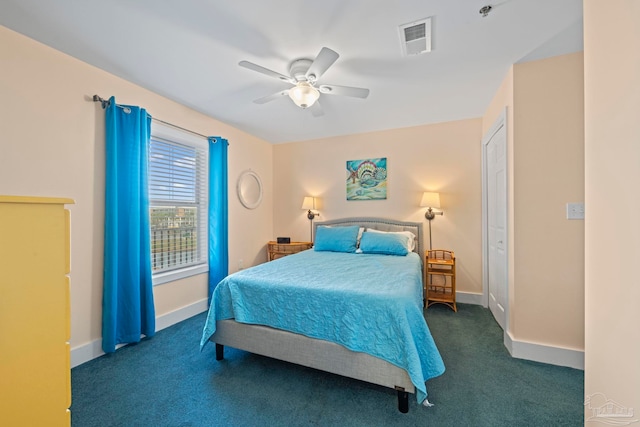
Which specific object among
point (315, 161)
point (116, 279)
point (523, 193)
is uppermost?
point (315, 161)

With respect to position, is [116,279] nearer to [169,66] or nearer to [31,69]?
[31,69]

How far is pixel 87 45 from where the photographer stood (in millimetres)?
1888

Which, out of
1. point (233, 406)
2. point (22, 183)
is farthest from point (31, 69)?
point (233, 406)

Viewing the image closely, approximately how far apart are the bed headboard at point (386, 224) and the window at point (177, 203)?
1.96 meters

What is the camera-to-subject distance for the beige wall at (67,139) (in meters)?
1.74

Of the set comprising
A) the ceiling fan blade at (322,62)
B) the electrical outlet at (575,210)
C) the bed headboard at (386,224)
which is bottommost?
the bed headboard at (386,224)

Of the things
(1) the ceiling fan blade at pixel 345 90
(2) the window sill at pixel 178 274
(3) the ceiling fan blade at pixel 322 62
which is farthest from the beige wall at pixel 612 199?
(2) the window sill at pixel 178 274

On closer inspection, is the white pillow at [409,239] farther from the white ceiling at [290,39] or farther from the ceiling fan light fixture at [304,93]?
the ceiling fan light fixture at [304,93]

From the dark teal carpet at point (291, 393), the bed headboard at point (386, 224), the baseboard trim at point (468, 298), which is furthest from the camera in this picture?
the bed headboard at point (386, 224)

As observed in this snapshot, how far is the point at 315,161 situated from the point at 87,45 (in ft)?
9.82

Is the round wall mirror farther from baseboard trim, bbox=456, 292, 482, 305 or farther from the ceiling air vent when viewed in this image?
baseboard trim, bbox=456, 292, 482, 305

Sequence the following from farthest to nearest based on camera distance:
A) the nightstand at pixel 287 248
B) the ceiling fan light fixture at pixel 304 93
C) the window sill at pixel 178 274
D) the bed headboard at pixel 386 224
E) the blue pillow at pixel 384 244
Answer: the nightstand at pixel 287 248
the bed headboard at pixel 386 224
the blue pillow at pixel 384 244
the window sill at pixel 178 274
the ceiling fan light fixture at pixel 304 93

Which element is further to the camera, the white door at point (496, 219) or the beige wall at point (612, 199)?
the white door at point (496, 219)

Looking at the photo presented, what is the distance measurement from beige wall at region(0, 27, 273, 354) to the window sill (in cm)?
9
